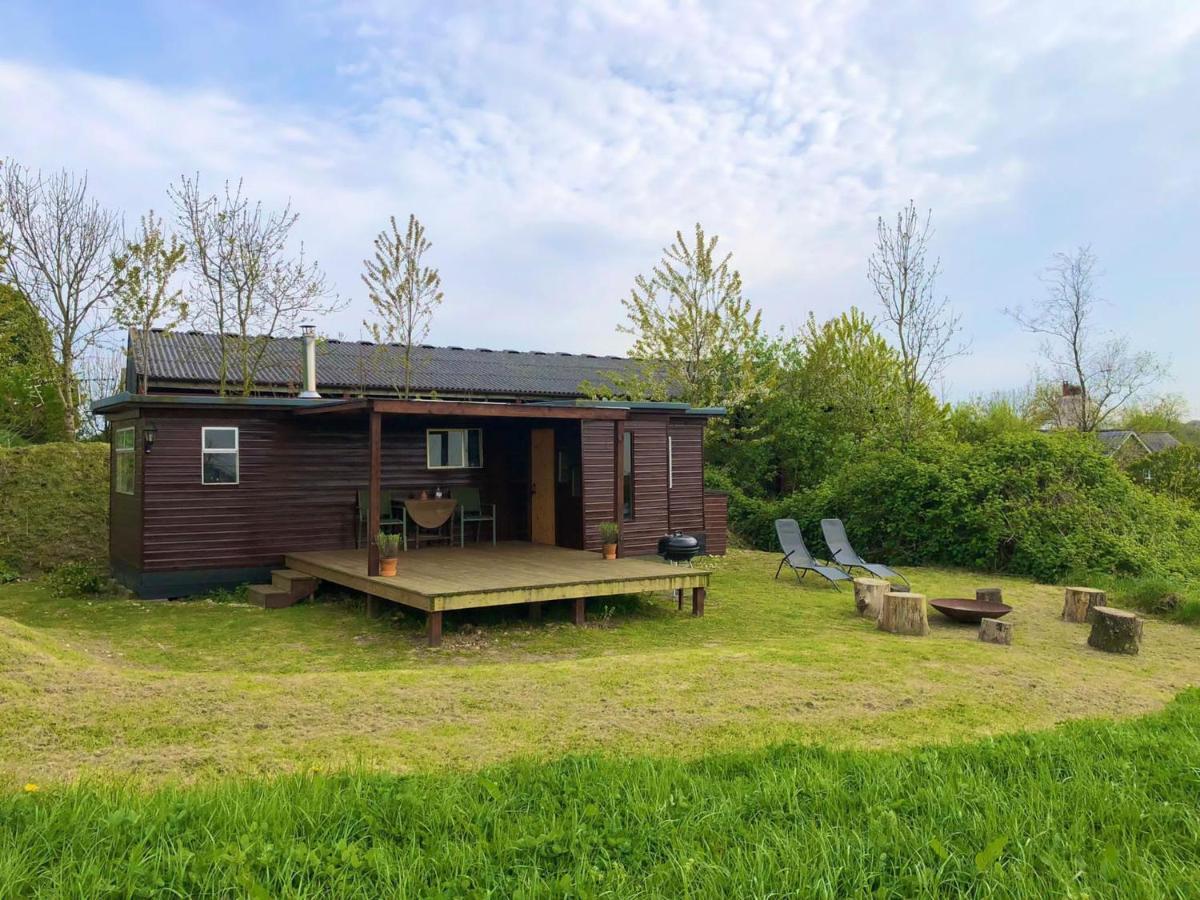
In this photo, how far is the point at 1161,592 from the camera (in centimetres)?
902

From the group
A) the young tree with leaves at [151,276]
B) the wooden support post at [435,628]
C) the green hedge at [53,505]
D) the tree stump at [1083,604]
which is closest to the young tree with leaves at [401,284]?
the young tree with leaves at [151,276]

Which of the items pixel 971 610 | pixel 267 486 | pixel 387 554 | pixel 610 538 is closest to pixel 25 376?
pixel 267 486

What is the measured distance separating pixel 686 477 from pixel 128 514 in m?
7.72

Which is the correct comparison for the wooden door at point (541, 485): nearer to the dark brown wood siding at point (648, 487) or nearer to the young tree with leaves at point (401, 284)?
the dark brown wood siding at point (648, 487)

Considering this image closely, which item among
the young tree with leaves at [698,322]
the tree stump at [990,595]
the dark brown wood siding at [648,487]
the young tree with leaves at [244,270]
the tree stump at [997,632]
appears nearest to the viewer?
the tree stump at [997,632]

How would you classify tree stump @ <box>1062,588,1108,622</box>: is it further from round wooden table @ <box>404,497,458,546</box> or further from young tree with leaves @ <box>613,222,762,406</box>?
young tree with leaves @ <box>613,222,762,406</box>

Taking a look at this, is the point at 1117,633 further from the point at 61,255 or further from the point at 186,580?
the point at 61,255

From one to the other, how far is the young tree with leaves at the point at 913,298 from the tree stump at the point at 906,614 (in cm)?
922

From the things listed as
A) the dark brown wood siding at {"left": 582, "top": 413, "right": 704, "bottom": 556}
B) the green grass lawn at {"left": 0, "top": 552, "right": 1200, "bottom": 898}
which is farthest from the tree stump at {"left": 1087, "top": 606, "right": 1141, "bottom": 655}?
the dark brown wood siding at {"left": 582, "top": 413, "right": 704, "bottom": 556}

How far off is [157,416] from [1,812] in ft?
23.9

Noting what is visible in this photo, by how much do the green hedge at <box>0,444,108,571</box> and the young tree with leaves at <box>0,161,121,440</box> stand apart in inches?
144

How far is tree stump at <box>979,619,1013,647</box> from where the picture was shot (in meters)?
7.15

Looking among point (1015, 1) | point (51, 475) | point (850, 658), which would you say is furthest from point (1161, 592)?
point (51, 475)

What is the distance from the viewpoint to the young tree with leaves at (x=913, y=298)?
16.3 m
